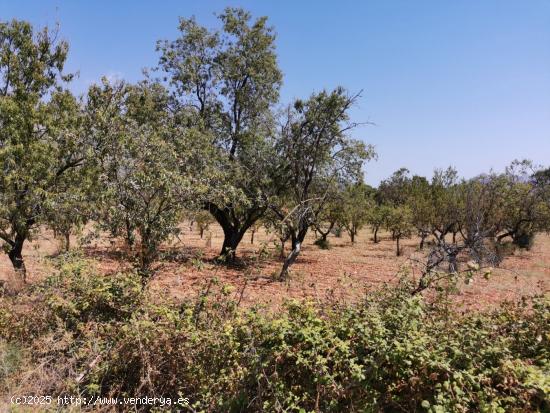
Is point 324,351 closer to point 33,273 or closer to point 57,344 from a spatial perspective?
point 57,344

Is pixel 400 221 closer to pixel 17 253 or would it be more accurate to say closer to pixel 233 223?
pixel 233 223

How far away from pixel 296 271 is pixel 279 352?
6.54 m

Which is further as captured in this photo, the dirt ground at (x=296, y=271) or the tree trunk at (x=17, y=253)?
the tree trunk at (x=17, y=253)

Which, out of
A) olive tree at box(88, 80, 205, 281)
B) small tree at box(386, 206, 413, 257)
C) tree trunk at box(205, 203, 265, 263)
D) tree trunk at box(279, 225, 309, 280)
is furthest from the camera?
small tree at box(386, 206, 413, 257)

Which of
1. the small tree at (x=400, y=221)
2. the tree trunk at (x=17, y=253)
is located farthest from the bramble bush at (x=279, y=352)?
the small tree at (x=400, y=221)

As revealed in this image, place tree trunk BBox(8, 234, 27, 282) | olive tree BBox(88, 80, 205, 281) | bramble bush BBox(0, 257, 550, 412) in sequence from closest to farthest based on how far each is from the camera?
bramble bush BBox(0, 257, 550, 412)
olive tree BBox(88, 80, 205, 281)
tree trunk BBox(8, 234, 27, 282)

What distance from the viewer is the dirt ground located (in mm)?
6879

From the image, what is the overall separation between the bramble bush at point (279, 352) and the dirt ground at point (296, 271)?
2.42 ft

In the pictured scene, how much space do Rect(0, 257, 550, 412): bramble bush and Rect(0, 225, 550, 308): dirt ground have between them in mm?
736

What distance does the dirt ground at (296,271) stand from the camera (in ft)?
22.6

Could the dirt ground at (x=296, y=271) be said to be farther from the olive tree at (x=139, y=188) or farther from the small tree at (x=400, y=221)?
the small tree at (x=400, y=221)

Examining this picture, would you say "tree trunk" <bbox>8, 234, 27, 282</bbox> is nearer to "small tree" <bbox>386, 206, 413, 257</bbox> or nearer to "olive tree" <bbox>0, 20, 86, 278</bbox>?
"olive tree" <bbox>0, 20, 86, 278</bbox>

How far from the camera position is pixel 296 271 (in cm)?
1058

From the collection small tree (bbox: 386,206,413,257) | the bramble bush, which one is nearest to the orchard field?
the bramble bush
